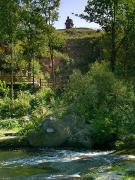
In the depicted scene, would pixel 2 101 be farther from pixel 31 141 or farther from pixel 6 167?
pixel 6 167

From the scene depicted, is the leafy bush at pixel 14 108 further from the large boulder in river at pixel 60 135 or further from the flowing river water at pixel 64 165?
the flowing river water at pixel 64 165

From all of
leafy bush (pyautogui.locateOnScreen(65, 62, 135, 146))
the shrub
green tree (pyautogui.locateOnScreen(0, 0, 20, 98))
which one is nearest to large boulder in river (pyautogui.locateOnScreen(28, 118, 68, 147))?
leafy bush (pyautogui.locateOnScreen(65, 62, 135, 146))

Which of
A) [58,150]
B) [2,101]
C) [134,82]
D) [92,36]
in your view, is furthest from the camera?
[92,36]

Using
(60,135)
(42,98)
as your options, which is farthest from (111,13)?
(60,135)

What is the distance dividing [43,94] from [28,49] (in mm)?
11739

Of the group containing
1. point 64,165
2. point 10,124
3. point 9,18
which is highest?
point 9,18

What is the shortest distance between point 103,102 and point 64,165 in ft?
34.8

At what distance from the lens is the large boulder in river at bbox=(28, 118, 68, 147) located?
36875 millimetres

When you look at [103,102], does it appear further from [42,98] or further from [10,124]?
[42,98]

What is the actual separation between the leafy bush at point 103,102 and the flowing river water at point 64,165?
2690 mm

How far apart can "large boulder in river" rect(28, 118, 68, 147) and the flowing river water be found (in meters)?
1.10

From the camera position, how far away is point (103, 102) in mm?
40031

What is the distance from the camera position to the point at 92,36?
80.8 meters

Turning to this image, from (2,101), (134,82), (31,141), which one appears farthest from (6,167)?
(2,101)
